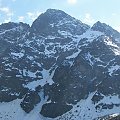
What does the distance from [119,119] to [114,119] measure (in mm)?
3994

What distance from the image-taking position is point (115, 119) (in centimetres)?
17325

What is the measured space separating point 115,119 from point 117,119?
60.4 inches

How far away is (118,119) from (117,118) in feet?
8.61

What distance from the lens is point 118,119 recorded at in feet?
562

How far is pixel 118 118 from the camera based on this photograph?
173125mm

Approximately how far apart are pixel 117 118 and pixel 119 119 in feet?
10.7

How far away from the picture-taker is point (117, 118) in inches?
6845

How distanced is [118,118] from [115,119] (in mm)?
1327

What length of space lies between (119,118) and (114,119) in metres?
2.80

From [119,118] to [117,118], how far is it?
5.75 ft

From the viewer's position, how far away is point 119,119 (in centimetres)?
17062

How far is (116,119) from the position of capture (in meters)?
172

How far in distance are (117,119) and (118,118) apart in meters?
1.41

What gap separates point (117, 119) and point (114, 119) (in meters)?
2.58
